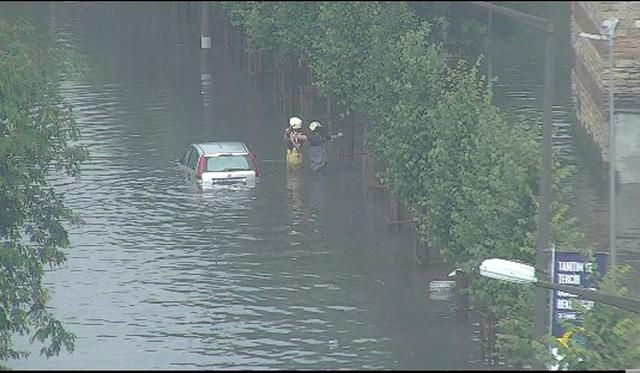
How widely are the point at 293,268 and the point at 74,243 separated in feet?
19.9

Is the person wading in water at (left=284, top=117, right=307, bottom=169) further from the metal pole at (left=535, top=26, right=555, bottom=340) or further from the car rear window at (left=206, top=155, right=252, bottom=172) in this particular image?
the metal pole at (left=535, top=26, right=555, bottom=340)

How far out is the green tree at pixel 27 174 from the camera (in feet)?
89.8

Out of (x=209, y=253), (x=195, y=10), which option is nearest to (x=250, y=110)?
(x=209, y=253)

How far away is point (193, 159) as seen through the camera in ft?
157

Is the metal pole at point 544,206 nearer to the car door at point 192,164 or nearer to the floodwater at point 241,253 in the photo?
the floodwater at point 241,253

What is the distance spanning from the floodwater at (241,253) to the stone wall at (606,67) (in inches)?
37.0

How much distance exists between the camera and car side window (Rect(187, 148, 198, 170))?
4759 cm

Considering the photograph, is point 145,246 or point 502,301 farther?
point 145,246

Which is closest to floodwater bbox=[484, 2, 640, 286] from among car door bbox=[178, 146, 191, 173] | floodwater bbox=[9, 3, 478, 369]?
floodwater bbox=[9, 3, 478, 369]

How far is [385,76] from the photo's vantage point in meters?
43.1

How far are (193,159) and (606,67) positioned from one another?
12334 mm

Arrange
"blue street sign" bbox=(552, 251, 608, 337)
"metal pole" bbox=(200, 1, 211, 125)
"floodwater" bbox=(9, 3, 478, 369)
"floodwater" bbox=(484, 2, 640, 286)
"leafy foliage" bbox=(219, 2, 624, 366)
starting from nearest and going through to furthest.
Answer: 1. "blue street sign" bbox=(552, 251, 608, 337)
2. "leafy foliage" bbox=(219, 2, 624, 366)
3. "floodwater" bbox=(9, 3, 478, 369)
4. "floodwater" bbox=(484, 2, 640, 286)
5. "metal pole" bbox=(200, 1, 211, 125)

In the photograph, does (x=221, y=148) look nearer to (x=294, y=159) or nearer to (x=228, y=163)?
(x=228, y=163)

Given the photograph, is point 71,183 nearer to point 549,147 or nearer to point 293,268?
point 293,268
